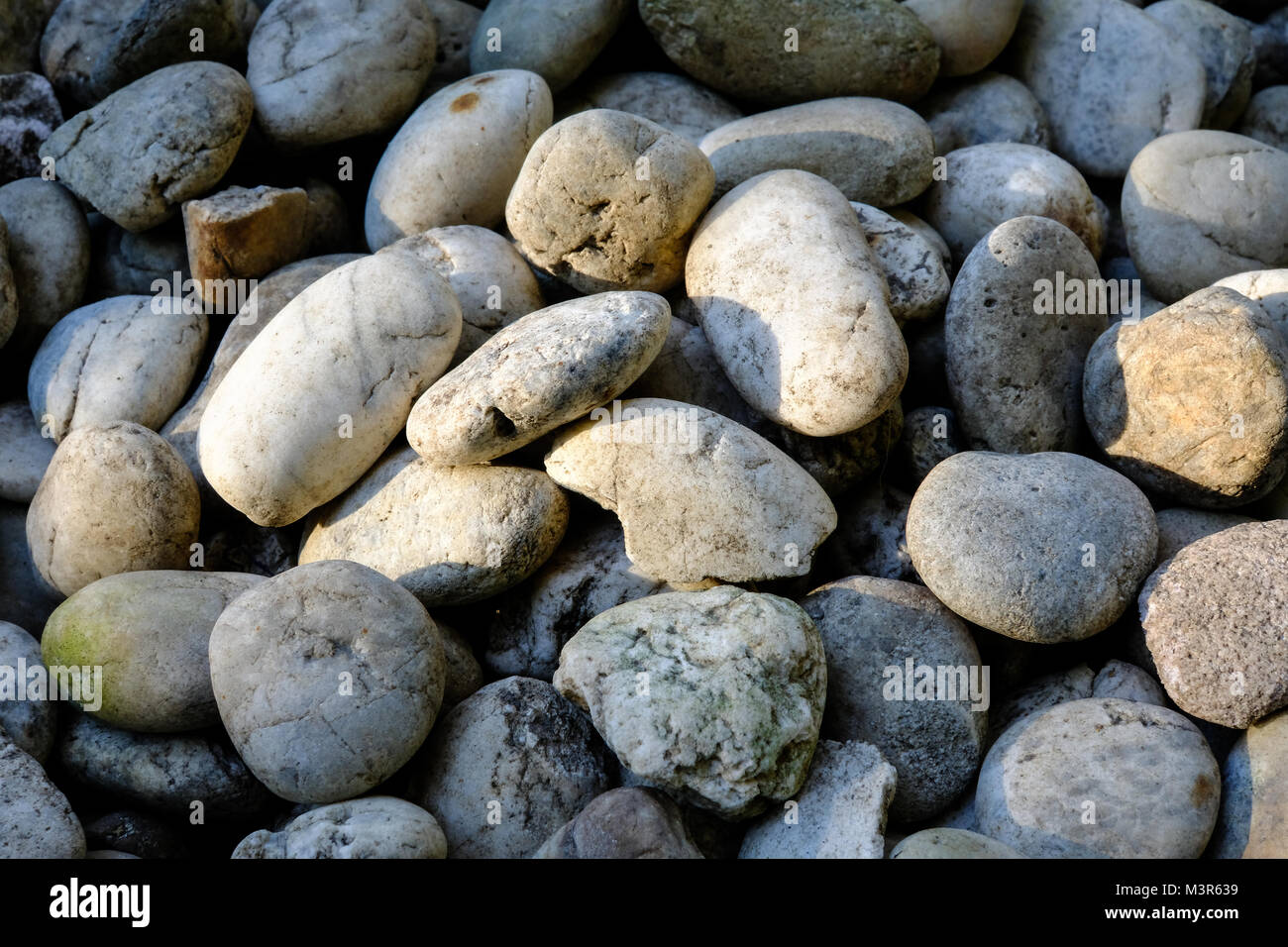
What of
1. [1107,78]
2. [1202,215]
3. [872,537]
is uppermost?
[1107,78]

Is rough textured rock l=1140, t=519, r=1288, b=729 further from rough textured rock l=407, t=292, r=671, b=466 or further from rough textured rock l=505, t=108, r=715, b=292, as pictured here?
rough textured rock l=505, t=108, r=715, b=292

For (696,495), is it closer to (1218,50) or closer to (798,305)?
(798,305)

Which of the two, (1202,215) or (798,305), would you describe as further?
(1202,215)

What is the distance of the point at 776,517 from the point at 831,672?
511mm

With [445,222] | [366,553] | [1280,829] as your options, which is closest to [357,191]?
[445,222]

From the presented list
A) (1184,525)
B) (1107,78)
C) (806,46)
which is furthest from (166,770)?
(1107,78)

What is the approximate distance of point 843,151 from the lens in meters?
5.07

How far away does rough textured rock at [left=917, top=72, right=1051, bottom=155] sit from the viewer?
18.9 ft

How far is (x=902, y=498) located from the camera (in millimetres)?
4570

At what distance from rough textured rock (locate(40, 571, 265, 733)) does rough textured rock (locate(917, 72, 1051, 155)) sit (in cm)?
381

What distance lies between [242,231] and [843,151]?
2424mm

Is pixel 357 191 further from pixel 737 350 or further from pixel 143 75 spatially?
pixel 737 350

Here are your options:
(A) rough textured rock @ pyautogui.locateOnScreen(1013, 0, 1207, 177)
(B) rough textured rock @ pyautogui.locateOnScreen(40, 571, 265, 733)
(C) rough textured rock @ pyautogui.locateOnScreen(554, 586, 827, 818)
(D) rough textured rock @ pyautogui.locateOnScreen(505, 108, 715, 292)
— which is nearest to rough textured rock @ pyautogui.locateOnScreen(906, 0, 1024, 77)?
(A) rough textured rock @ pyautogui.locateOnScreen(1013, 0, 1207, 177)

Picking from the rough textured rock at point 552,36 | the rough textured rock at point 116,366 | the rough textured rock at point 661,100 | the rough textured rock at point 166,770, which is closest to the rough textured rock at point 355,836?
the rough textured rock at point 166,770
